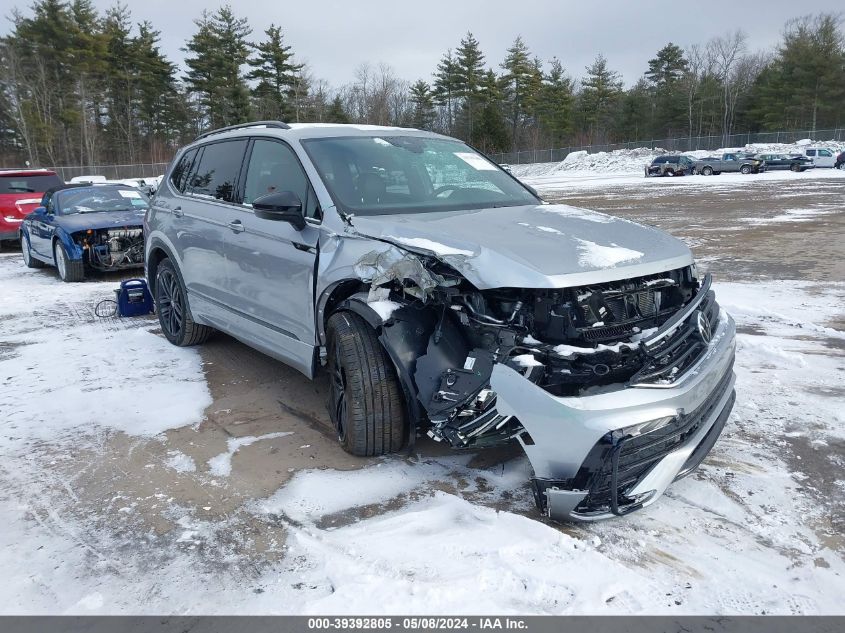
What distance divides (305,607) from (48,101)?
60377 mm

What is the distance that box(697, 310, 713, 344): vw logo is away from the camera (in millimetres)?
3305

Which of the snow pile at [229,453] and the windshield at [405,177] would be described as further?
the windshield at [405,177]

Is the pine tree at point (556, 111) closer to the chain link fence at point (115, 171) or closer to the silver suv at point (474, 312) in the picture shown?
the chain link fence at point (115, 171)

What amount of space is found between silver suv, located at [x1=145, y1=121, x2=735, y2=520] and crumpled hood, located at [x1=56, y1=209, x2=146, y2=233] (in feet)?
19.9

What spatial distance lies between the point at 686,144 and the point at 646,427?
67374 millimetres

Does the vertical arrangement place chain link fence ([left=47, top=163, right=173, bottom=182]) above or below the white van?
above

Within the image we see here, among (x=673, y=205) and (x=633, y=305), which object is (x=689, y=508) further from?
(x=673, y=205)

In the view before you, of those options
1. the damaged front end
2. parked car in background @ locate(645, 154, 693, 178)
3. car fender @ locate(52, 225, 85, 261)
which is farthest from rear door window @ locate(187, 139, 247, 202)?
parked car in background @ locate(645, 154, 693, 178)

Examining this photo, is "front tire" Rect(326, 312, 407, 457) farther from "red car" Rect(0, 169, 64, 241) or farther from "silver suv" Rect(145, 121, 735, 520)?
"red car" Rect(0, 169, 64, 241)

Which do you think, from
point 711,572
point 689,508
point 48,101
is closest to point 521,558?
point 711,572

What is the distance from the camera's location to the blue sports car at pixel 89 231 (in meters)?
10.1

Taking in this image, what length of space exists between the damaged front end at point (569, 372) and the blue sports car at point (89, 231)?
8132 millimetres

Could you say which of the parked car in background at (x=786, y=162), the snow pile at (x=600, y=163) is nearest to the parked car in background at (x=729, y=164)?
the parked car in background at (x=786, y=162)

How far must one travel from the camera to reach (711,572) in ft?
8.93
